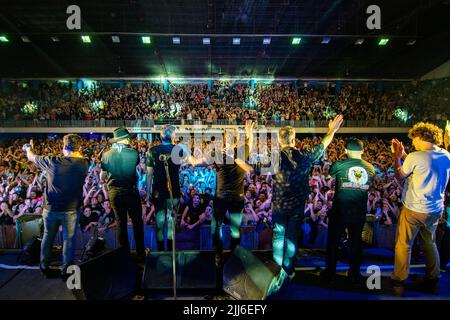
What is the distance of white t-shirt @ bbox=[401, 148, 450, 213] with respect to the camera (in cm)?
273

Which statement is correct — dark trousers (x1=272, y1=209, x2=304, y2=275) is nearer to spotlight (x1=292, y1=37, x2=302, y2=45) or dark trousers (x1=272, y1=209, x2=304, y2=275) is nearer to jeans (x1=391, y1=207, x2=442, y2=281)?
jeans (x1=391, y1=207, x2=442, y2=281)

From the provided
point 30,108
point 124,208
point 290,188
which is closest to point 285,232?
point 290,188

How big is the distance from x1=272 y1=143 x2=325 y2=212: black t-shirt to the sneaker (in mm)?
1228

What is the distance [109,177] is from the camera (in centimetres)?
312

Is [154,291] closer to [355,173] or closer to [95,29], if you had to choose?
[355,173]

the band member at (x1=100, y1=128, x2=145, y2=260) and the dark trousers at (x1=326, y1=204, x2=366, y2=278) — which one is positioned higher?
the band member at (x1=100, y1=128, x2=145, y2=260)

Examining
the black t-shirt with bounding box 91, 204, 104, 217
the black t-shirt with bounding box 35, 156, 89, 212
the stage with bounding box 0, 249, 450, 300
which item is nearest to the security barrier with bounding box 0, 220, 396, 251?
the black t-shirt with bounding box 91, 204, 104, 217

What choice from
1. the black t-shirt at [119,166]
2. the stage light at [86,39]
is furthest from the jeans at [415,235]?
the stage light at [86,39]

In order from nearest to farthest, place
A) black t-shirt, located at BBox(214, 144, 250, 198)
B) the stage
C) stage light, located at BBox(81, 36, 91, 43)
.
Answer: the stage, black t-shirt, located at BBox(214, 144, 250, 198), stage light, located at BBox(81, 36, 91, 43)

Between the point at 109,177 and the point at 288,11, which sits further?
the point at 288,11

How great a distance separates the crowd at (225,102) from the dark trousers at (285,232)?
1113 cm

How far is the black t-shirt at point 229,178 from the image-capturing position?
3.06m
